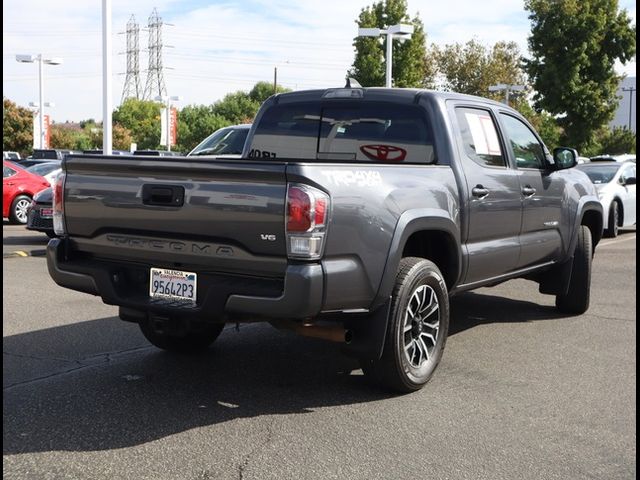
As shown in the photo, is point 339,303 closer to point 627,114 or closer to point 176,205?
point 176,205

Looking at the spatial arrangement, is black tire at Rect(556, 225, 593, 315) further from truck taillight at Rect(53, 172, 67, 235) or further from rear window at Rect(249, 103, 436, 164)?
truck taillight at Rect(53, 172, 67, 235)

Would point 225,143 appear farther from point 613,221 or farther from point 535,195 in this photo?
point 613,221

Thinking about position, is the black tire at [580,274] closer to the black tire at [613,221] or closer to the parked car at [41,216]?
the parked car at [41,216]

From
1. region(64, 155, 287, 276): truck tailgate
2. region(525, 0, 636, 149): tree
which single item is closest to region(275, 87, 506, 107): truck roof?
region(64, 155, 287, 276): truck tailgate

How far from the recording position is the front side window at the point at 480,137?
5910mm

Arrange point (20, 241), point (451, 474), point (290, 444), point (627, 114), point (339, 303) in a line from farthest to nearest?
point (627, 114) → point (20, 241) → point (339, 303) → point (290, 444) → point (451, 474)

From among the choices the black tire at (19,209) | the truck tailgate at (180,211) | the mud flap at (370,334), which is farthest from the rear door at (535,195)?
the black tire at (19,209)

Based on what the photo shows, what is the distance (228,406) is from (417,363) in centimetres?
125

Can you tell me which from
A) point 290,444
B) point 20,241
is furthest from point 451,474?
point 20,241

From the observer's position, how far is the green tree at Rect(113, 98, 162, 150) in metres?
112

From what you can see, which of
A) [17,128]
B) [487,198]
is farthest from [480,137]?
[17,128]

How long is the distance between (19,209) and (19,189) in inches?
17.6

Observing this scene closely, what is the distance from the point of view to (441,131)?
5.64m

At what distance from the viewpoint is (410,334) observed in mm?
5066
